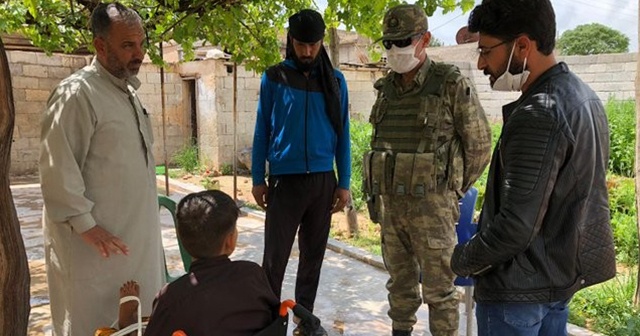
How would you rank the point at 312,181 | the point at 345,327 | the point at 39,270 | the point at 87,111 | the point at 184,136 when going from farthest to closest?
the point at 184,136 < the point at 39,270 < the point at 345,327 < the point at 312,181 < the point at 87,111

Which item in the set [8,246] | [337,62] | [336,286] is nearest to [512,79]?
[8,246]

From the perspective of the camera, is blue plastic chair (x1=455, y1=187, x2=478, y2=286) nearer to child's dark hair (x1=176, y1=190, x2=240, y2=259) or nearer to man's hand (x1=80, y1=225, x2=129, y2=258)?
child's dark hair (x1=176, y1=190, x2=240, y2=259)

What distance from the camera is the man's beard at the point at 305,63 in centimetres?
280

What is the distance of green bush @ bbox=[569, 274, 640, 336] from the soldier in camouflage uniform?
1.21 metres

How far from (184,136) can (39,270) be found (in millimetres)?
6784

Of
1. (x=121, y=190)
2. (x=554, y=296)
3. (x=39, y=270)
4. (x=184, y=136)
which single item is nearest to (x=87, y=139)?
(x=121, y=190)

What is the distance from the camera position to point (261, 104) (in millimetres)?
2924

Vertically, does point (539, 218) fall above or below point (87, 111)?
below

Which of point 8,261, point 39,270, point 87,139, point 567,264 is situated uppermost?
point 87,139

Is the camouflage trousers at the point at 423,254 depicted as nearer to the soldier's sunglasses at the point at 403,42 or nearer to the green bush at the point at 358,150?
→ the soldier's sunglasses at the point at 403,42

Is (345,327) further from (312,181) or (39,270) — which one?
(39,270)

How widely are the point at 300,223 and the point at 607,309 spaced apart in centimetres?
212

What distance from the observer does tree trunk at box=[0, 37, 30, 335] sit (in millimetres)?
1843

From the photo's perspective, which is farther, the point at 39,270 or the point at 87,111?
the point at 39,270
